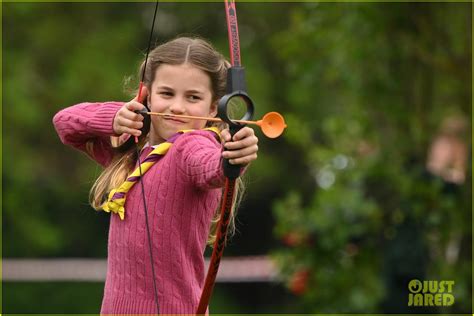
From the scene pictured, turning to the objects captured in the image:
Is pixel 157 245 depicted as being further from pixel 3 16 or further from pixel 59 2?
pixel 59 2

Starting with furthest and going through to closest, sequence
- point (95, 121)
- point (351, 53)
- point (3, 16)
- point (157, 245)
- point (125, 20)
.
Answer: point (125, 20), point (3, 16), point (351, 53), point (95, 121), point (157, 245)

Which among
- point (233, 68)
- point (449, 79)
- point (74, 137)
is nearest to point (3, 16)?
point (449, 79)

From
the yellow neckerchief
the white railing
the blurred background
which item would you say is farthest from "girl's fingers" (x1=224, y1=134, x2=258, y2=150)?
the white railing

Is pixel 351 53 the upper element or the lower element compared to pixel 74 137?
upper

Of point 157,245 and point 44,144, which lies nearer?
point 157,245

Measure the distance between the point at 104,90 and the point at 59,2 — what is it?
1828mm

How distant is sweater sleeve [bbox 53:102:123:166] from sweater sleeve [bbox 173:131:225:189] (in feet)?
1.15

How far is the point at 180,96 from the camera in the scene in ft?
10.2

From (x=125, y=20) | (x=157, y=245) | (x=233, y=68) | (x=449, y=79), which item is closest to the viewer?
(x=233, y=68)

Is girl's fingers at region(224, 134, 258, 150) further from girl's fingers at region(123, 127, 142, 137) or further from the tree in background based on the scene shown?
the tree in background

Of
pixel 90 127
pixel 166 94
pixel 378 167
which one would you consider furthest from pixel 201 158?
pixel 378 167

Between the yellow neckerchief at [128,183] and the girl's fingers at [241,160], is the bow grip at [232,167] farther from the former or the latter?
the yellow neckerchief at [128,183]

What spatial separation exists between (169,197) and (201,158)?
24 centimetres

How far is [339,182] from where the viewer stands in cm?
680
